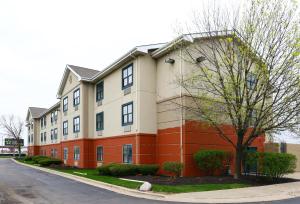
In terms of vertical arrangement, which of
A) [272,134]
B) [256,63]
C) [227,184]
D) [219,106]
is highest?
[256,63]

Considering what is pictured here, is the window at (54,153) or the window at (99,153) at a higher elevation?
the window at (99,153)

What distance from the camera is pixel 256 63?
17.1 meters

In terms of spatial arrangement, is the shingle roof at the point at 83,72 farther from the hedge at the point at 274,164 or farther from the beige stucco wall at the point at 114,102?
the hedge at the point at 274,164

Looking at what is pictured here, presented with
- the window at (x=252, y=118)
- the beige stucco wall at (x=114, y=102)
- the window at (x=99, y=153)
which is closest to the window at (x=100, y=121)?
the beige stucco wall at (x=114, y=102)

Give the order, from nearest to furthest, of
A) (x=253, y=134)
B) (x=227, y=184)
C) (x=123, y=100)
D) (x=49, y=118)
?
(x=227, y=184)
(x=253, y=134)
(x=123, y=100)
(x=49, y=118)

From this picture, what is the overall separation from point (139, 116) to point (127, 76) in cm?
378

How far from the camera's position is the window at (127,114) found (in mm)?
23731

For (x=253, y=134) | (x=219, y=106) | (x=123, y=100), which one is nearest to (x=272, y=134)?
(x=253, y=134)

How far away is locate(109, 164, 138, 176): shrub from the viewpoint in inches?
797

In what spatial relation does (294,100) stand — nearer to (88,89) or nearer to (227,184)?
(227,184)

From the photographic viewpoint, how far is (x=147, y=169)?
20828 millimetres

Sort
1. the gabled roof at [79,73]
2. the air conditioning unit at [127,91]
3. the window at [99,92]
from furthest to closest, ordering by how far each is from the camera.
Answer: the gabled roof at [79,73] → the window at [99,92] → the air conditioning unit at [127,91]

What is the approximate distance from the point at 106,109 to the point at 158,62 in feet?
23.7

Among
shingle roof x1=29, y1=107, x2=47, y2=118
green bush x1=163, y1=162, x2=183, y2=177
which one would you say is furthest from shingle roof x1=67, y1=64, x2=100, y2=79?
shingle roof x1=29, y1=107, x2=47, y2=118
